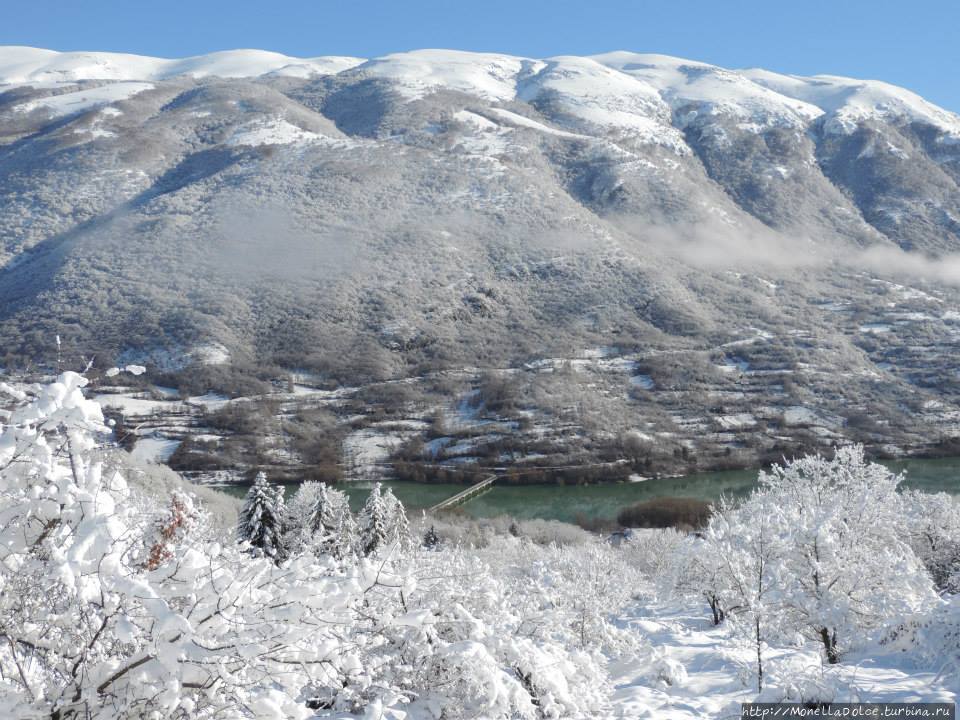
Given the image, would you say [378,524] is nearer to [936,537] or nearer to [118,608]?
[936,537]

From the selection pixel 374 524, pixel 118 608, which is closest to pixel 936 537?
pixel 374 524

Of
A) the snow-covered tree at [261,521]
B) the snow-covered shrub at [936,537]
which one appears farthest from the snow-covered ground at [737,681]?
the snow-covered tree at [261,521]

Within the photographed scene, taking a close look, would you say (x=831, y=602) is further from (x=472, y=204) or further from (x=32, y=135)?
(x=32, y=135)

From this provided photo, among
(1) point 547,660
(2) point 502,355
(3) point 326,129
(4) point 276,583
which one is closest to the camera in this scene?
(4) point 276,583

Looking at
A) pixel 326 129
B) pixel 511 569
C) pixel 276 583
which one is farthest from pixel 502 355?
pixel 276 583

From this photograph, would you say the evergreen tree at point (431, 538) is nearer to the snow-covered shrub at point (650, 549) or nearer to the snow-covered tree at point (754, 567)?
the snow-covered shrub at point (650, 549)

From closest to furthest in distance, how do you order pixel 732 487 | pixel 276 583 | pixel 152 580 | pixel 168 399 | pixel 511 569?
pixel 152 580, pixel 276 583, pixel 511 569, pixel 732 487, pixel 168 399
